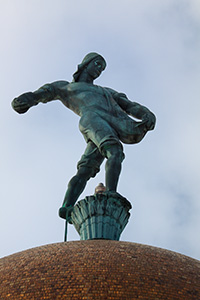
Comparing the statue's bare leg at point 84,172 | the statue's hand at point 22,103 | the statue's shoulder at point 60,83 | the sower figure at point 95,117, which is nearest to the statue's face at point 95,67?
the sower figure at point 95,117

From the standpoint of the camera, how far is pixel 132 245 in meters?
10.7

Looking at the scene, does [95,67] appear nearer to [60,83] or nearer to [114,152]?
[60,83]

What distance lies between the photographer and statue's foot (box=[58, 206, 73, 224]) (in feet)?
41.1

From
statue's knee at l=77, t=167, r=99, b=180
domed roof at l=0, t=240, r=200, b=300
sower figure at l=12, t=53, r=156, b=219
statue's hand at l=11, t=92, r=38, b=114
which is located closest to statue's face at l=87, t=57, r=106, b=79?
sower figure at l=12, t=53, r=156, b=219

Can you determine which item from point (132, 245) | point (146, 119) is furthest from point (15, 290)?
point (146, 119)

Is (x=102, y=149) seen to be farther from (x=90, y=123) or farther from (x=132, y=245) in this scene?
(x=132, y=245)

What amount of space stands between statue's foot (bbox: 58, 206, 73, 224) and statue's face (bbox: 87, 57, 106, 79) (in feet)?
11.4

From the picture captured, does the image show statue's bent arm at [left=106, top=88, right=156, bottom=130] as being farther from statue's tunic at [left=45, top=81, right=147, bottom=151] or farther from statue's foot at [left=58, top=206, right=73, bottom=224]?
statue's foot at [left=58, top=206, right=73, bottom=224]

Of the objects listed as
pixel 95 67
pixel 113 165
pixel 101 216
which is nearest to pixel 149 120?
pixel 113 165

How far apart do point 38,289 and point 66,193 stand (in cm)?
409

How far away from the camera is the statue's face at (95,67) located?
14.7 meters

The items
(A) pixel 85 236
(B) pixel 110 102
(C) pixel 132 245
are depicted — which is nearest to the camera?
(C) pixel 132 245

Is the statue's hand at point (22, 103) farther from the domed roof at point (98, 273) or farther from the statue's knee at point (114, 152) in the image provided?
the domed roof at point (98, 273)

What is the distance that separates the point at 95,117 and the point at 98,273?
15.5 ft
